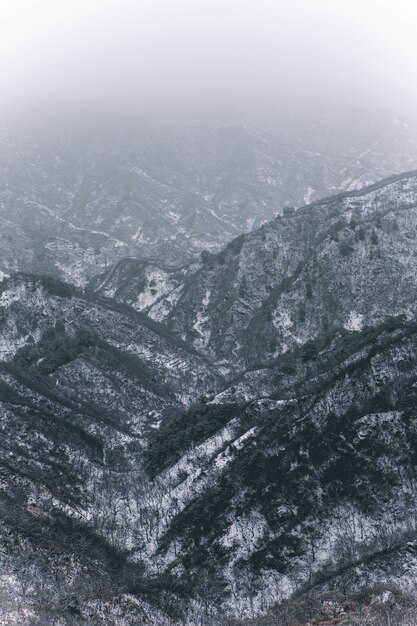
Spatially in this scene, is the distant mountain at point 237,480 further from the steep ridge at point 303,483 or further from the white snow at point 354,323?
the white snow at point 354,323

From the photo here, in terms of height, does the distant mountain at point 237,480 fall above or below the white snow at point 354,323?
below

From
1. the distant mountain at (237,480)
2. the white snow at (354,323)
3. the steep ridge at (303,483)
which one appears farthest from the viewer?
the white snow at (354,323)

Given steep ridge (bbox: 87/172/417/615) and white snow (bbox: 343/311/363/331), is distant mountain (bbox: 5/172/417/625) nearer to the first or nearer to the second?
steep ridge (bbox: 87/172/417/615)

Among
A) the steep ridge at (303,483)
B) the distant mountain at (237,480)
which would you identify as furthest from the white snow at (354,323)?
the steep ridge at (303,483)

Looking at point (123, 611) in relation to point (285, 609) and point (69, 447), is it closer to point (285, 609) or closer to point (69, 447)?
point (285, 609)

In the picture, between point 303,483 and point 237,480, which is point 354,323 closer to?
point 303,483

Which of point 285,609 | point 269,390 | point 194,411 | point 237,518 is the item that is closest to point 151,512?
point 237,518

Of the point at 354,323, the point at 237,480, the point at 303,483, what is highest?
the point at 354,323

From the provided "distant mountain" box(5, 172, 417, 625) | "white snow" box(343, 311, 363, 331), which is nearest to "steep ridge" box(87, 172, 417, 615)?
"distant mountain" box(5, 172, 417, 625)

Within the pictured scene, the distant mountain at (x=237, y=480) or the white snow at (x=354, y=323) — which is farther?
the white snow at (x=354, y=323)

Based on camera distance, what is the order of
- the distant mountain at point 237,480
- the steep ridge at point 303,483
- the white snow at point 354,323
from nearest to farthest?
the distant mountain at point 237,480
the steep ridge at point 303,483
the white snow at point 354,323

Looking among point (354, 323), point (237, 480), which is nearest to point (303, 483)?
point (237, 480)
